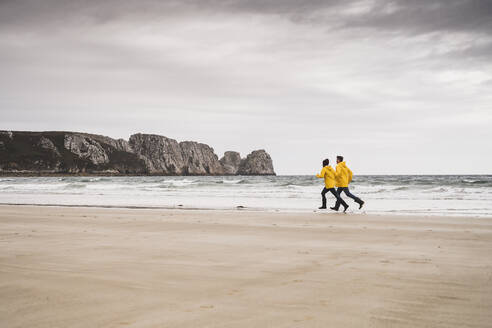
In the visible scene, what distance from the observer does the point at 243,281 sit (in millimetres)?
3850

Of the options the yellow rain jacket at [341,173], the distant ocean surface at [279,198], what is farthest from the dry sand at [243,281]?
the distant ocean surface at [279,198]

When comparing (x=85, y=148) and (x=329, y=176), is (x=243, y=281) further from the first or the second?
(x=85, y=148)

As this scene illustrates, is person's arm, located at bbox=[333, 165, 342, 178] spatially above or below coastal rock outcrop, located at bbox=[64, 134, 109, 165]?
below

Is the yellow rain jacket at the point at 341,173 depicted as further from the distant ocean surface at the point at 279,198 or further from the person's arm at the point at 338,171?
the distant ocean surface at the point at 279,198

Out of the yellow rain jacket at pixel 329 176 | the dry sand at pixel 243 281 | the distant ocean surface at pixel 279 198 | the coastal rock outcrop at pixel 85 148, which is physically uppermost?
the coastal rock outcrop at pixel 85 148

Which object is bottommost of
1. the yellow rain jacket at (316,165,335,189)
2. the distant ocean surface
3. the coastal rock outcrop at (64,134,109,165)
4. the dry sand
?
the distant ocean surface

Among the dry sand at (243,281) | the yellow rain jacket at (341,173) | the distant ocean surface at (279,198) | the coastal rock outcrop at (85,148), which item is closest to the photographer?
the dry sand at (243,281)

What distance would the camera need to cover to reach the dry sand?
2779 mm

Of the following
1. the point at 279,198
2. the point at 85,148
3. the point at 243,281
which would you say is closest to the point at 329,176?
the point at 279,198

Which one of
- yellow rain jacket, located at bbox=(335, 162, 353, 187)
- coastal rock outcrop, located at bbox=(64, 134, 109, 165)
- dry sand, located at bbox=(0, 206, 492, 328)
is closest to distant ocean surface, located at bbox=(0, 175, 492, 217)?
yellow rain jacket, located at bbox=(335, 162, 353, 187)

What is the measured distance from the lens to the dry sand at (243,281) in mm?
2779

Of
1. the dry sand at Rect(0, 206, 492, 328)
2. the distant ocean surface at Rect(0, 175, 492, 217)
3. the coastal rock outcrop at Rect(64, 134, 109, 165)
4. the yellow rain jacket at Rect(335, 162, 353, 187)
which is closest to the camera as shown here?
the dry sand at Rect(0, 206, 492, 328)

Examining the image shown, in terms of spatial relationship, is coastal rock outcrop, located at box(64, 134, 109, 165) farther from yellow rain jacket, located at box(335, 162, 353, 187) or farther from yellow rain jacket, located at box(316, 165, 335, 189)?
yellow rain jacket, located at box(335, 162, 353, 187)

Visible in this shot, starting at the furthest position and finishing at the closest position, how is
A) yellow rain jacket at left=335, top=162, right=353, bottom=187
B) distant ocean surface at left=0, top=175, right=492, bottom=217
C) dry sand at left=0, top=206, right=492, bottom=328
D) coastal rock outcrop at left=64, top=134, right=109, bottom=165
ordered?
coastal rock outcrop at left=64, top=134, right=109, bottom=165, distant ocean surface at left=0, top=175, right=492, bottom=217, yellow rain jacket at left=335, top=162, right=353, bottom=187, dry sand at left=0, top=206, right=492, bottom=328
